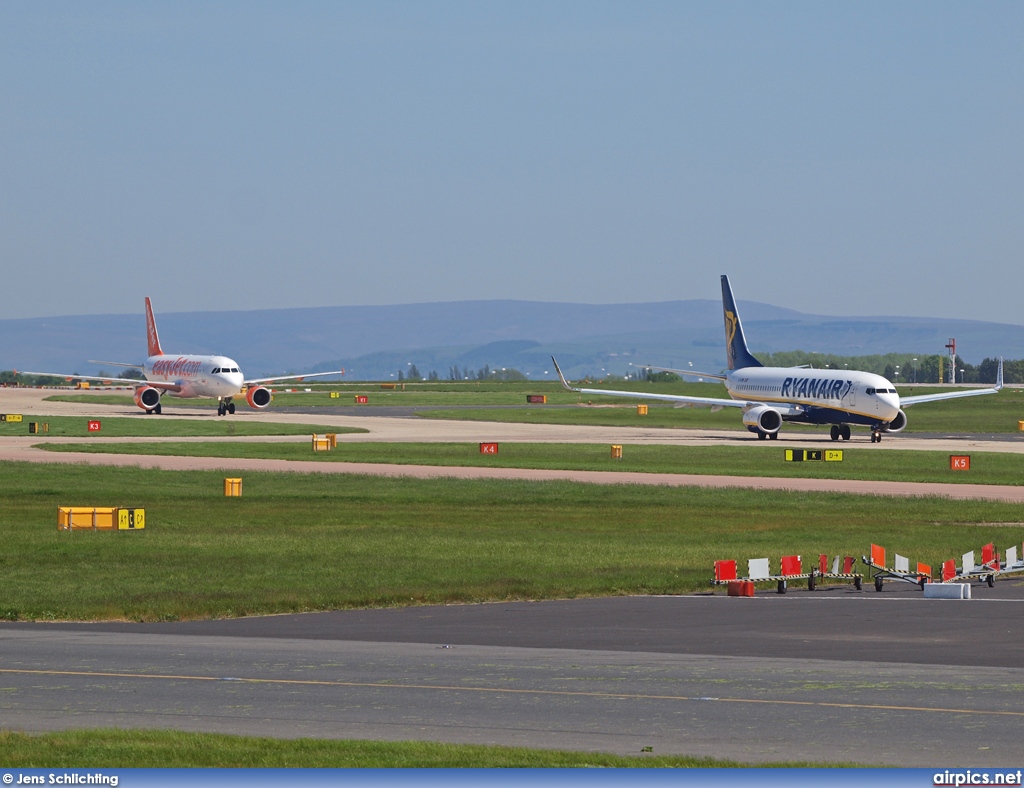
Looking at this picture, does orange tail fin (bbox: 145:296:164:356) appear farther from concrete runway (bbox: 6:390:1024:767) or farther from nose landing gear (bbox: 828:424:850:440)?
concrete runway (bbox: 6:390:1024:767)

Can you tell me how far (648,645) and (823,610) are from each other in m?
5.92

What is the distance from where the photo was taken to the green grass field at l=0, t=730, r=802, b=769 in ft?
45.5

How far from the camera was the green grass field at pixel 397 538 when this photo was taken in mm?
29797

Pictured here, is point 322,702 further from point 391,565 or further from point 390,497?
point 390,497

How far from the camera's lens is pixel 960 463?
220ft

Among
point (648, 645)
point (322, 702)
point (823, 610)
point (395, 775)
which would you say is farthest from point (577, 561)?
point (395, 775)

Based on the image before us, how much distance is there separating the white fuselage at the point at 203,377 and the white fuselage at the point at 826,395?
124 feet

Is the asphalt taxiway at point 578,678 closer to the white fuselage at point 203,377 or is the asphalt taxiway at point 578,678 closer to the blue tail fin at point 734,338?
the blue tail fin at point 734,338

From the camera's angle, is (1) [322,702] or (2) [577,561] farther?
(2) [577,561]

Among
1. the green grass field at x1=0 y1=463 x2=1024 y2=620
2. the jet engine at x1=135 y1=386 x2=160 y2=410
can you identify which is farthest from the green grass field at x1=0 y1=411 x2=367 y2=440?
the green grass field at x1=0 y1=463 x2=1024 y2=620

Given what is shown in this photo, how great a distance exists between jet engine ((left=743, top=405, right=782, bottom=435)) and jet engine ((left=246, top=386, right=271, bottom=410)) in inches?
1658

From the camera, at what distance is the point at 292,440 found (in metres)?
83.9

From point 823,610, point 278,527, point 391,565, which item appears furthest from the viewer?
point 278,527

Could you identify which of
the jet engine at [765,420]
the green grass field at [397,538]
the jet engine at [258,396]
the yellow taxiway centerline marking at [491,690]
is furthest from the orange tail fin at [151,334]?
the yellow taxiway centerline marking at [491,690]
